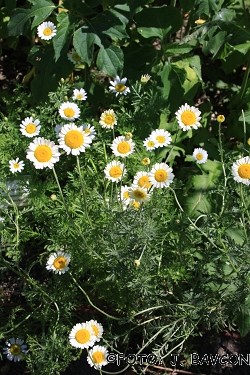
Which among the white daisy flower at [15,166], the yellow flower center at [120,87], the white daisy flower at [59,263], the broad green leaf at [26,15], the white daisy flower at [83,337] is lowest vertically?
the white daisy flower at [83,337]

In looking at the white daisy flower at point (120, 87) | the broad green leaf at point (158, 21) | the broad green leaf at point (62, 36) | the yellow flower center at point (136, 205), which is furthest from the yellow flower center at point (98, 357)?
the broad green leaf at point (158, 21)

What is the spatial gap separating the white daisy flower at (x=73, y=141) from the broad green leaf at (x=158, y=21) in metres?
0.87

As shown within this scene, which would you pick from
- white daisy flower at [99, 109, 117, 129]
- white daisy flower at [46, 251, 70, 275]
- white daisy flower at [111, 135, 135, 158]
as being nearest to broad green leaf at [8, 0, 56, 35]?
white daisy flower at [99, 109, 117, 129]

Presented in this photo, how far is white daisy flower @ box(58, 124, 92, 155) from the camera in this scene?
1.39 meters

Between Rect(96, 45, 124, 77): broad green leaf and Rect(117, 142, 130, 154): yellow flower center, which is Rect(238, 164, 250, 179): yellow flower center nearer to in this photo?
Rect(117, 142, 130, 154): yellow flower center

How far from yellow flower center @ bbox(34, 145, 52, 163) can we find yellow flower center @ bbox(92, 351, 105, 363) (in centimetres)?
70

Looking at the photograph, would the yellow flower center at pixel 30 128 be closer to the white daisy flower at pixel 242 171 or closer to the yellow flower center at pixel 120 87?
the yellow flower center at pixel 120 87

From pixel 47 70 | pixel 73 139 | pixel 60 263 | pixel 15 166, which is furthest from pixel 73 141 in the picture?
pixel 47 70

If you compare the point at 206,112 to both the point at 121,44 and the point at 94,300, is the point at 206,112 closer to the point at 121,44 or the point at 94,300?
the point at 121,44

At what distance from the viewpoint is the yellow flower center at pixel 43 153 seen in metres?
1.38

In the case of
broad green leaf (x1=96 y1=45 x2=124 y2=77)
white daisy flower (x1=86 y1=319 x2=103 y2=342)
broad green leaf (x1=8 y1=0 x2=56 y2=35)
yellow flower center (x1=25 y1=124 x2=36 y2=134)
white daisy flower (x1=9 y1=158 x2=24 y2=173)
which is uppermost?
broad green leaf (x1=8 y1=0 x2=56 y2=35)

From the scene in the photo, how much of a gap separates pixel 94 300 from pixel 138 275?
0.40 meters

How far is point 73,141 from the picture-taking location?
1386 millimetres

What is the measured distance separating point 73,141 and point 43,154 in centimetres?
10
